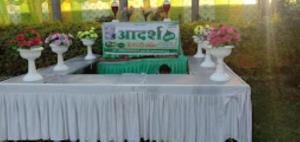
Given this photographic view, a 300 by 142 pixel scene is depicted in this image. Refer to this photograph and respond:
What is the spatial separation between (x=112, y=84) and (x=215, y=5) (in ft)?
16.5

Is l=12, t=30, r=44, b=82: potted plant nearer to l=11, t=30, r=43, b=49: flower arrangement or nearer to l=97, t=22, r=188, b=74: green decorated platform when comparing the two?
l=11, t=30, r=43, b=49: flower arrangement

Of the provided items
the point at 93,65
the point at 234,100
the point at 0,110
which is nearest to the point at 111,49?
the point at 93,65

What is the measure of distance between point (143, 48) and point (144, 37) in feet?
0.49

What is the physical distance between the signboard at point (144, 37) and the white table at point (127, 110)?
1.34 m

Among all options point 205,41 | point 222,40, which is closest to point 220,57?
point 222,40

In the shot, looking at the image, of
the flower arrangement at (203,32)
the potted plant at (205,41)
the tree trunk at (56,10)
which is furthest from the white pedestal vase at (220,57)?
the tree trunk at (56,10)

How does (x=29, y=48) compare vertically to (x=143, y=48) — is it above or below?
above

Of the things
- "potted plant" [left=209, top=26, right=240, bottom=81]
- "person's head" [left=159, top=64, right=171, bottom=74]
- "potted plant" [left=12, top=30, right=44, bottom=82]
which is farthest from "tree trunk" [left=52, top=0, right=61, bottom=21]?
"potted plant" [left=209, top=26, right=240, bottom=81]

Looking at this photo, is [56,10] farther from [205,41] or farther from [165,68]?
[205,41]

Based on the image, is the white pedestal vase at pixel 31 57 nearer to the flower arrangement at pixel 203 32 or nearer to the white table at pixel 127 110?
the white table at pixel 127 110

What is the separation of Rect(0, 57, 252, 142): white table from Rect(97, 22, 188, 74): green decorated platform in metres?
1.17

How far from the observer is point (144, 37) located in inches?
164

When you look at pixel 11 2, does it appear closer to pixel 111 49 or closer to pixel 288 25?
pixel 111 49

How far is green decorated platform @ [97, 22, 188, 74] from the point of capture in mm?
4051
